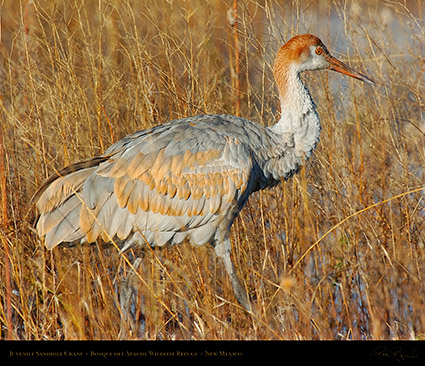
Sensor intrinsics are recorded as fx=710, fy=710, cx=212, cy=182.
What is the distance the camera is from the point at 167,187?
4.55 metres

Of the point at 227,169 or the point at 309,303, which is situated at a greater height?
the point at 227,169

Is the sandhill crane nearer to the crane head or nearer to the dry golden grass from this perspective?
the dry golden grass

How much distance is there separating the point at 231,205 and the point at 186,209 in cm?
29

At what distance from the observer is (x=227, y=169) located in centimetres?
454

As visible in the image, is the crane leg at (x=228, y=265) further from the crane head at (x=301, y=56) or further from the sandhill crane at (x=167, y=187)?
the crane head at (x=301, y=56)

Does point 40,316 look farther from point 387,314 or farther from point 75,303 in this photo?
point 387,314

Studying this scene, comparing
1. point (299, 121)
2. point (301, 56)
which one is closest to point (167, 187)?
point (299, 121)

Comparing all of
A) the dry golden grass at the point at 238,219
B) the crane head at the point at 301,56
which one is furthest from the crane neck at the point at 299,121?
the dry golden grass at the point at 238,219

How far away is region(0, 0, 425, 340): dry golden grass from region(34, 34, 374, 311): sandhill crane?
20cm

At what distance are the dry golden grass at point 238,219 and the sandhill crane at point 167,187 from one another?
0.20 metres

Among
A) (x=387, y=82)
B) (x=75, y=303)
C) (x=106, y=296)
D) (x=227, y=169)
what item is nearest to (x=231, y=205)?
(x=227, y=169)

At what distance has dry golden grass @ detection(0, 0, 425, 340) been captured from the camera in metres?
4.17

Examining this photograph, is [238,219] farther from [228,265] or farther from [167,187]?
[167,187]

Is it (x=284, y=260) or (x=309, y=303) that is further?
(x=284, y=260)
